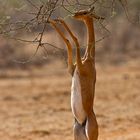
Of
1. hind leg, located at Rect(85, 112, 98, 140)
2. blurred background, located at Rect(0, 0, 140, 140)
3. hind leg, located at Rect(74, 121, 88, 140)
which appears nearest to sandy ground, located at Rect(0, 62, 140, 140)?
blurred background, located at Rect(0, 0, 140, 140)

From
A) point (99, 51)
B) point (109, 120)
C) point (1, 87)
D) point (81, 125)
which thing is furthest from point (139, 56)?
Answer: point (81, 125)

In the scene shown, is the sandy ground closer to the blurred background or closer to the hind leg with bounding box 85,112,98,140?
the blurred background

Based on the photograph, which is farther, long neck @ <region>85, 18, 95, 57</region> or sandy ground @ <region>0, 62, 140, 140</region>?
sandy ground @ <region>0, 62, 140, 140</region>

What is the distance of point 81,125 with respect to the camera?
831cm

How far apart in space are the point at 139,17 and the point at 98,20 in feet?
1.99

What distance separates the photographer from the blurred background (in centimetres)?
811

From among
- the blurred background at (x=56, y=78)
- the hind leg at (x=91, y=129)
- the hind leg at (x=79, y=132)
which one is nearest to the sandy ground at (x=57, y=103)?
Result: the blurred background at (x=56, y=78)

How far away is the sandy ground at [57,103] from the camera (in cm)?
1276

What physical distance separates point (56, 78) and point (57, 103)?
227 inches

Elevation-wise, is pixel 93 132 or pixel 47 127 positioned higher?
pixel 93 132

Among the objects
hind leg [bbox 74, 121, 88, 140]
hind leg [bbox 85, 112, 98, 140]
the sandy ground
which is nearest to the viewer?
hind leg [bbox 85, 112, 98, 140]

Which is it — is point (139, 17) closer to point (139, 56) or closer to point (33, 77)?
point (33, 77)

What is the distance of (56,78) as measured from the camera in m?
23.2

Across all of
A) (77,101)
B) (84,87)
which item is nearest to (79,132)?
(77,101)
